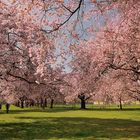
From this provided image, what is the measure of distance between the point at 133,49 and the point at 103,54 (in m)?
4.04

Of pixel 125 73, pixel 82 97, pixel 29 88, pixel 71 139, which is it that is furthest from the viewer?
pixel 82 97

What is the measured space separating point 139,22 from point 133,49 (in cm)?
592

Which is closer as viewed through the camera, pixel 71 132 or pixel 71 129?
pixel 71 132

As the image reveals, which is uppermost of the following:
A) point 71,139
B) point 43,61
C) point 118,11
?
point 118,11

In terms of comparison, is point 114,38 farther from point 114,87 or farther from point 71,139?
point 114,87

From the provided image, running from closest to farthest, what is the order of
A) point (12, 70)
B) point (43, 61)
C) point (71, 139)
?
1. point (43, 61)
2. point (71, 139)
3. point (12, 70)

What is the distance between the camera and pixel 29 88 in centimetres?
3791

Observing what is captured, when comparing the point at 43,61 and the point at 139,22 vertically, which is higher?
the point at 139,22

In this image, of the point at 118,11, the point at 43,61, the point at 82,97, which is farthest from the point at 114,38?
the point at 82,97

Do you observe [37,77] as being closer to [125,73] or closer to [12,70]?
[12,70]

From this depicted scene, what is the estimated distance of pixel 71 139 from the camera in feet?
73.1

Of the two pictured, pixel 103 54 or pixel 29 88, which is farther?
pixel 29 88

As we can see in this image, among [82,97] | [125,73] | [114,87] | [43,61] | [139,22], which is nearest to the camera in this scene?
[43,61]

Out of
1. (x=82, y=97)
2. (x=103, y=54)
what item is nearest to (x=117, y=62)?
(x=103, y=54)
